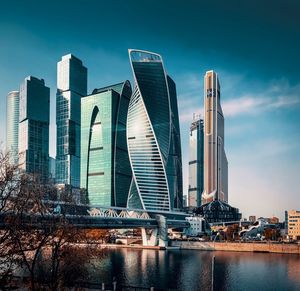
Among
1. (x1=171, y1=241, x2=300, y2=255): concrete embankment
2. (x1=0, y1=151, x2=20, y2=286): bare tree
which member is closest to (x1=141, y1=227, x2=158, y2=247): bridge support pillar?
(x1=171, y1=241, x2=300, y2=255): concrete embankment

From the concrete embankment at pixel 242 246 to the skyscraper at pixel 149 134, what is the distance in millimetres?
65481

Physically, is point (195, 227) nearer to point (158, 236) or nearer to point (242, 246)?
point (158, 236)

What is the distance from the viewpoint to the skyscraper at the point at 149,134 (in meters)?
185

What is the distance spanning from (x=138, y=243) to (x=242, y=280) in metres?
75.1

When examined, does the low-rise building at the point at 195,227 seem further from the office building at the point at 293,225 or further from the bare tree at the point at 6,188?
the bare tree at the point at 6,188

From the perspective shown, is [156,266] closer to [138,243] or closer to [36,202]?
[36,202]

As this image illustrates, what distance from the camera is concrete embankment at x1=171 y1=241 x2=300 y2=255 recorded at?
106 metres

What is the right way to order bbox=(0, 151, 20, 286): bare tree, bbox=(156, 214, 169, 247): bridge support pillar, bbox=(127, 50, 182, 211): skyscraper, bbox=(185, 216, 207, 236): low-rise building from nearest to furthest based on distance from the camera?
bbox=(0, 151, 20, 286): bare tree
bbox=(156, 214, 169, 247): bridge support pillar
bbox=(185, 216, 207, 236): low-rise building
bbox=(127, 50, 182, 211): skyscraper

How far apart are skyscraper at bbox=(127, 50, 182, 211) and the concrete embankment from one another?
6548cm

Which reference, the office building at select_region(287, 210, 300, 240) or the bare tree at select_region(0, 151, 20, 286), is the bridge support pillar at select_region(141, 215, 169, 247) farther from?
the bare tree at select_region(0, 151, 20, 286)

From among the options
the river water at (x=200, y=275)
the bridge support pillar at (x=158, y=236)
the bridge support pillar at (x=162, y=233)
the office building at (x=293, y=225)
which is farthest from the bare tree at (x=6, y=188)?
the office building at (x=293, y=225)

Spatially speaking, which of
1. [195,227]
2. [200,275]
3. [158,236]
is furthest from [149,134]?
[200,275]

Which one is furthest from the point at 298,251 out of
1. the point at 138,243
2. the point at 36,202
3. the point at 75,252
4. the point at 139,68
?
the point at 139,68

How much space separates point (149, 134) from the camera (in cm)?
18425
